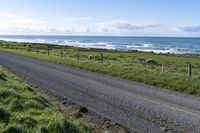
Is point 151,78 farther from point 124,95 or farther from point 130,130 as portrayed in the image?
point 130,130

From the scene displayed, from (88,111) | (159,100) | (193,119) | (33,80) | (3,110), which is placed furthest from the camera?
(33,80)

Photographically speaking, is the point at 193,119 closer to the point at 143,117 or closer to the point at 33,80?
the point at 143,117

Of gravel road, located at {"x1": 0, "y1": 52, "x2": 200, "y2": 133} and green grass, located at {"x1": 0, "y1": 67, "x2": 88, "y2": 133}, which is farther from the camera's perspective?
gravel road, located at {"x1": 0, "y1": 52, "x2": 200, "y2": 133}

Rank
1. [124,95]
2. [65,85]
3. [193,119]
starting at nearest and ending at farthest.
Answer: [193,119], [124,95], [65,85]

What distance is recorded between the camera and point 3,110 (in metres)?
9.68

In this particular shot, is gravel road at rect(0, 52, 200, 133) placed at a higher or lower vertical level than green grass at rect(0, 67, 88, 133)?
lower

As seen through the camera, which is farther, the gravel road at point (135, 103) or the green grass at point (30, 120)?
the gravel road at point (135, 103)

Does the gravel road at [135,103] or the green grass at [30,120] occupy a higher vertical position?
the green grass at [30,120]

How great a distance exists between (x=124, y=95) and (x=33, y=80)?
24.0ft

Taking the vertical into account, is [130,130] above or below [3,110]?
below

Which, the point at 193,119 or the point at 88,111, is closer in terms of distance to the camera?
the point at 193,119

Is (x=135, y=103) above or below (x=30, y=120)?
below

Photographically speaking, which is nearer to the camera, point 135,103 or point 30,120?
point 30,120

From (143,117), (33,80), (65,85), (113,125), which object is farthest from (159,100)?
(33,80)
